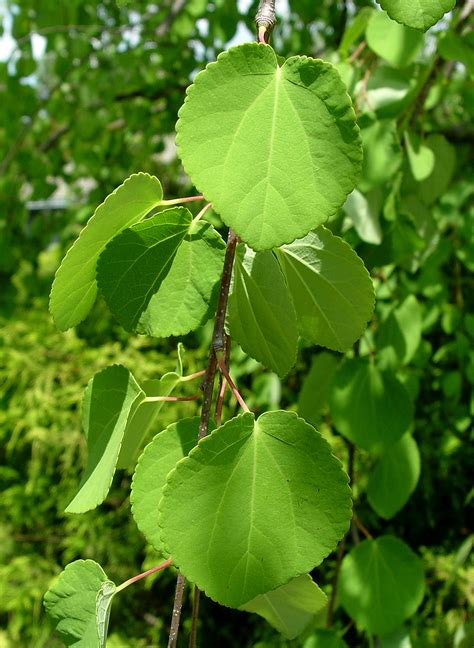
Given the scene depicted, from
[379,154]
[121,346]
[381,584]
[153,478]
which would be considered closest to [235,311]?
[153,478]

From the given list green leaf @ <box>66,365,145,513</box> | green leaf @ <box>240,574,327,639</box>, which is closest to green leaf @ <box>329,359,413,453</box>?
green leaf @ <box>240,574,327,639</box>

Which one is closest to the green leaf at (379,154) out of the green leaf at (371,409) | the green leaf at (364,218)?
the green leaf at (364,218)

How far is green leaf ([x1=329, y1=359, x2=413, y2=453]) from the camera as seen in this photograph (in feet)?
2.92

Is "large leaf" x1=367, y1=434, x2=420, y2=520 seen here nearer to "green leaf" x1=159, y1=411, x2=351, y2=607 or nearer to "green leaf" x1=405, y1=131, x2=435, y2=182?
"green leaf" x1=405, y1=131, x2=435, y2=182

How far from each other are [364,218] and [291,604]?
1.72 feet

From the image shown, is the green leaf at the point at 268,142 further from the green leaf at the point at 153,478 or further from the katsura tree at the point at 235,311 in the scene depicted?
the green leaf at the point at 153,478

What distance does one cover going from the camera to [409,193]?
42.5 inches

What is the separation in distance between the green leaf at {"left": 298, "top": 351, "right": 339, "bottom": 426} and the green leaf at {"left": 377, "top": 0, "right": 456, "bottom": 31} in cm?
61

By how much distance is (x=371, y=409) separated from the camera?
35.4 inches

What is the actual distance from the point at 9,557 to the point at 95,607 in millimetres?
1770

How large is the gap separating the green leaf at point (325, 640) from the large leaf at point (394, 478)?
7.6 inches

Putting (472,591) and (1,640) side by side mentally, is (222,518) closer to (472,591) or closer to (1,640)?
(472,591)

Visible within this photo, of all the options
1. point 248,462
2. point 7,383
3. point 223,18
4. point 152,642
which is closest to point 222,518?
point 248,462

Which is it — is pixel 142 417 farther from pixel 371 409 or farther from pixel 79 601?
pixel 371 409
